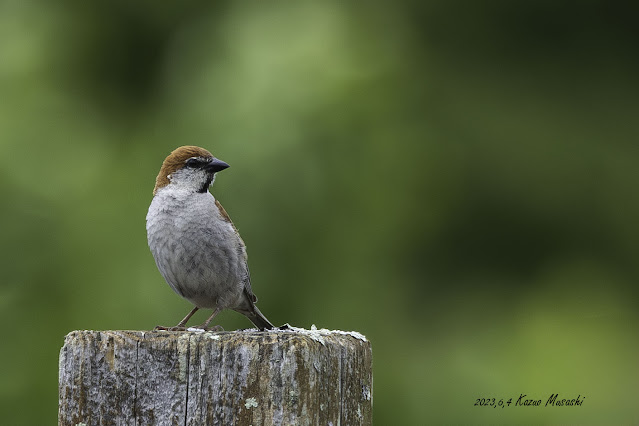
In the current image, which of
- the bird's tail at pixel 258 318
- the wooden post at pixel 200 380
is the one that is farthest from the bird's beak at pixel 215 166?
the wooden post at pixel 200 380

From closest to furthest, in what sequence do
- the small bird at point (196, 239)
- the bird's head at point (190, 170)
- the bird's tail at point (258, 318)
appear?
the small bird at point (196, 239), the bird's head at point (190, 170), the bird's tail at point (258, 318)

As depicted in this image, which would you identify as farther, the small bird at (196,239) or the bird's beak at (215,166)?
the bird's beak at (215,166)

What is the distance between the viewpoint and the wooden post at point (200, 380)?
2.16 m

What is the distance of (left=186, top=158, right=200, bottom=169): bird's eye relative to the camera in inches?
150

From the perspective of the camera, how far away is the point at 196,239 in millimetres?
3598

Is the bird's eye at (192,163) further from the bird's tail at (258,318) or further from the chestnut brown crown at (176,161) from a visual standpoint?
the bird's tail at (258,318)

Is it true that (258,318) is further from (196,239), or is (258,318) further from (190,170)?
(190,170)

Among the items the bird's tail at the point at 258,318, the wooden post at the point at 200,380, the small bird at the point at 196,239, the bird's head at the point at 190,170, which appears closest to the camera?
the wooden post at the point at 200,380

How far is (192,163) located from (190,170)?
34 mm

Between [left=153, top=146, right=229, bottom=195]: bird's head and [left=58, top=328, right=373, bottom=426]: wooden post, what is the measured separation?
1588 millimetres

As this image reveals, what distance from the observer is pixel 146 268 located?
5.47 meters

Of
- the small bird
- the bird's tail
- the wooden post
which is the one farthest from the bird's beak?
the wooden post

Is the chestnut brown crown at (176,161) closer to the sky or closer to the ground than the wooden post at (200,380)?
closer to the sky

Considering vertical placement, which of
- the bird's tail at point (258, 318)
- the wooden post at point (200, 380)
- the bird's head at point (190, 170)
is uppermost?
the bird's head at point (190, 170)
